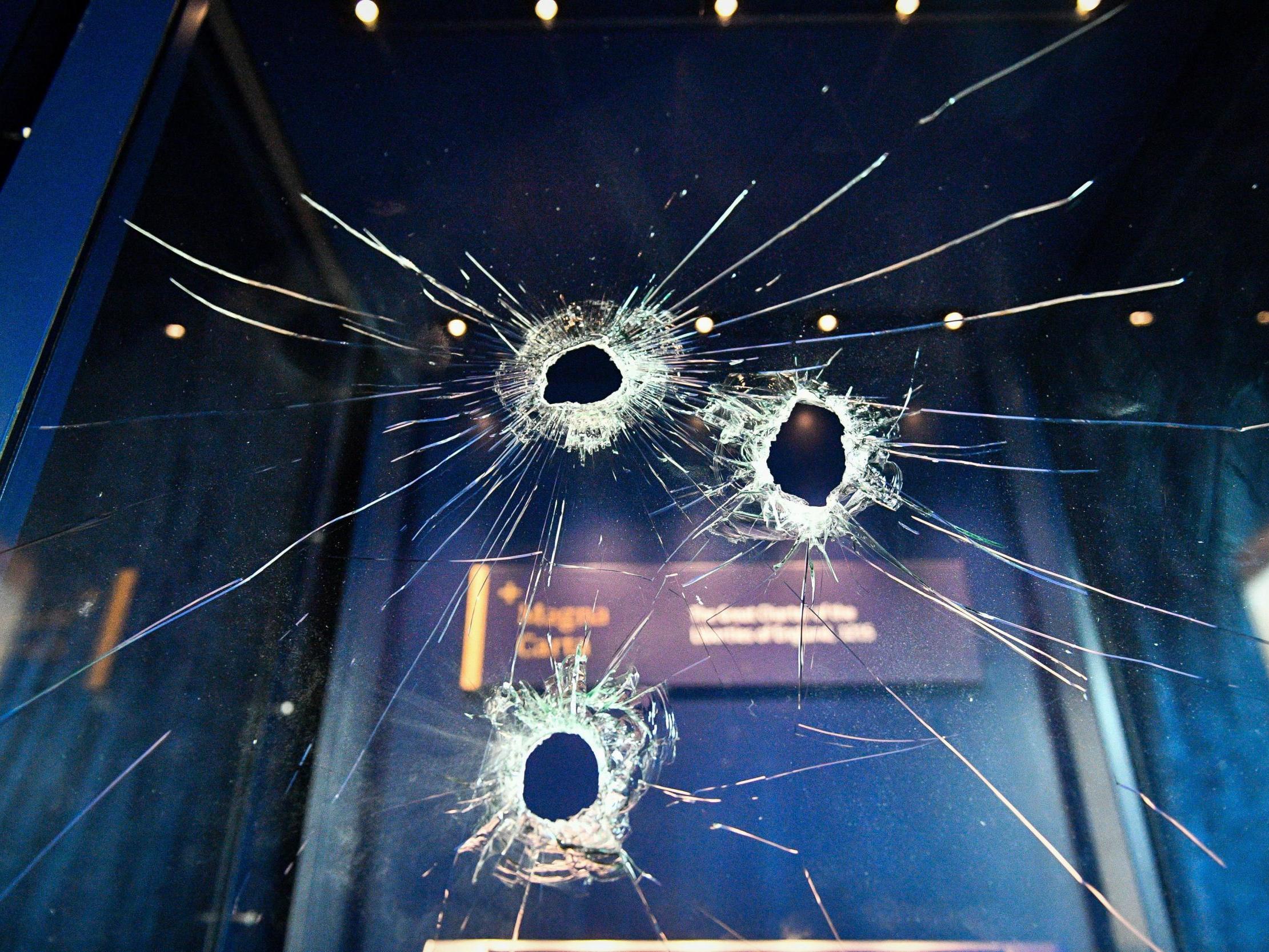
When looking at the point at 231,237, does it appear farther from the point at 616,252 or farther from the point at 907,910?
the point at 907,910

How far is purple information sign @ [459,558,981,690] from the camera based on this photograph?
27.8 inches

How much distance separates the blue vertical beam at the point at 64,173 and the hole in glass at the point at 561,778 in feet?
1.95

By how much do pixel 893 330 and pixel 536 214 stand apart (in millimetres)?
435

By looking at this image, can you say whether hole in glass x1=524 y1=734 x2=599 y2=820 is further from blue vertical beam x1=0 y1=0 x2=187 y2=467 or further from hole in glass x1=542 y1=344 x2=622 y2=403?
blue vertical beam x1=0 y1=0 x2=187 y2=467

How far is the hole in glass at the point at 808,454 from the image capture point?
795mm

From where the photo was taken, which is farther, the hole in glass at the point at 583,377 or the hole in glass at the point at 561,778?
the hole in glass at the point at 583,377

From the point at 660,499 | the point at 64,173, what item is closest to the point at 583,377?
the point at 660,499

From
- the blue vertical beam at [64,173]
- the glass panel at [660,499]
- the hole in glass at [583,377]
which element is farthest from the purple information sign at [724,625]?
the blue vertical beam at [64,173]

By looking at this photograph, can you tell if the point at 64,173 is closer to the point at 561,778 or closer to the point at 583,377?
the point at 583,377

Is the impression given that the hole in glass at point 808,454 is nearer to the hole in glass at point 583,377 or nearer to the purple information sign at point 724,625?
the purple information sign at point 724,625

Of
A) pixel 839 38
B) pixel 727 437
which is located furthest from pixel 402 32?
pixel 727 437

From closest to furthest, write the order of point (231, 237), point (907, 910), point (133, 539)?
point (907, 910)
point (133, 539)
point (231, 237)

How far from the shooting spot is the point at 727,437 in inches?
32.1

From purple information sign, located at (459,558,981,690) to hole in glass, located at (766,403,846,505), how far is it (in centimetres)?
9
